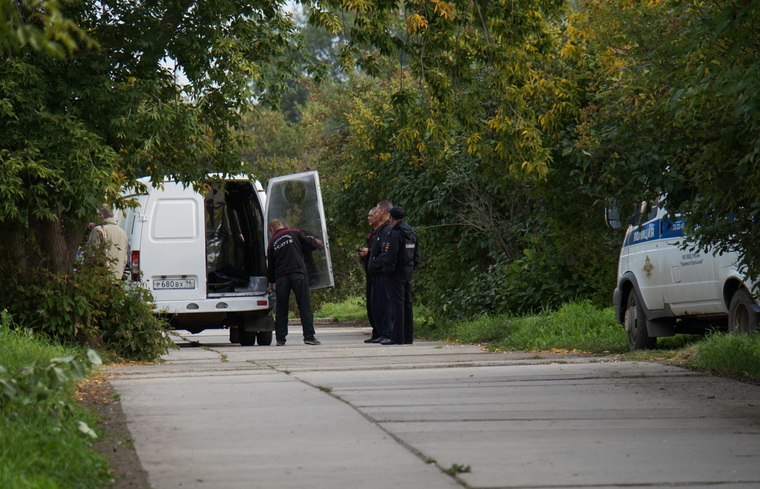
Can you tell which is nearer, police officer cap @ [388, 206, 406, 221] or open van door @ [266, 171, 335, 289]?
police officer cap @ [388, 206, 406, 221]

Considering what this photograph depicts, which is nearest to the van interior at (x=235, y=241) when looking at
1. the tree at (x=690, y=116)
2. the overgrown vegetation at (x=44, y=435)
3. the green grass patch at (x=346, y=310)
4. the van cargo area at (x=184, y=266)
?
the van cargo area at (x=184, y=266)

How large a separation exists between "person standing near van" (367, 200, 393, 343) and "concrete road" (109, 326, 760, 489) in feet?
16.2

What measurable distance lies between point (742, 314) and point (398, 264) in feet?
16.6

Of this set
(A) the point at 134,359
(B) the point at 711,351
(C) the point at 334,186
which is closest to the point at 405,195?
(C) the point at 334,186

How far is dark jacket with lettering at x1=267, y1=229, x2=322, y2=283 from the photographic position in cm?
1470

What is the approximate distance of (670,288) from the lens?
431 inches

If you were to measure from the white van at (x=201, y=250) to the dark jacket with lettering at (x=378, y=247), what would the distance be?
40.5 inches

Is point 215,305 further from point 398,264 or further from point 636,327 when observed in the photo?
point 636,327

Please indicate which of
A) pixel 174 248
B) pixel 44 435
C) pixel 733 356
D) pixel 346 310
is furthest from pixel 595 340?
pixel 346 310

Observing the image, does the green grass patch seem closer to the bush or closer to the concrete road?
the bush

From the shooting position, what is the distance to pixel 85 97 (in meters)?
9.94

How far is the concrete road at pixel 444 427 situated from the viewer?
4375 millimetres

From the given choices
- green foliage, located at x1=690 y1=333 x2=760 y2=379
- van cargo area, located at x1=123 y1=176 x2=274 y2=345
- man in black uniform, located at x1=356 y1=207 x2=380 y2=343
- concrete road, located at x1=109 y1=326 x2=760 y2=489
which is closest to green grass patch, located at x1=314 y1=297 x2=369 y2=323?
man in black uniform, located at x1=356 y1=207 x2=380 y2=343

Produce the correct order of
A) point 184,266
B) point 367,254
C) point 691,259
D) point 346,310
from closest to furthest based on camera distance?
point 691,259 → point 184,266 → point 367,254 → point 346,310
